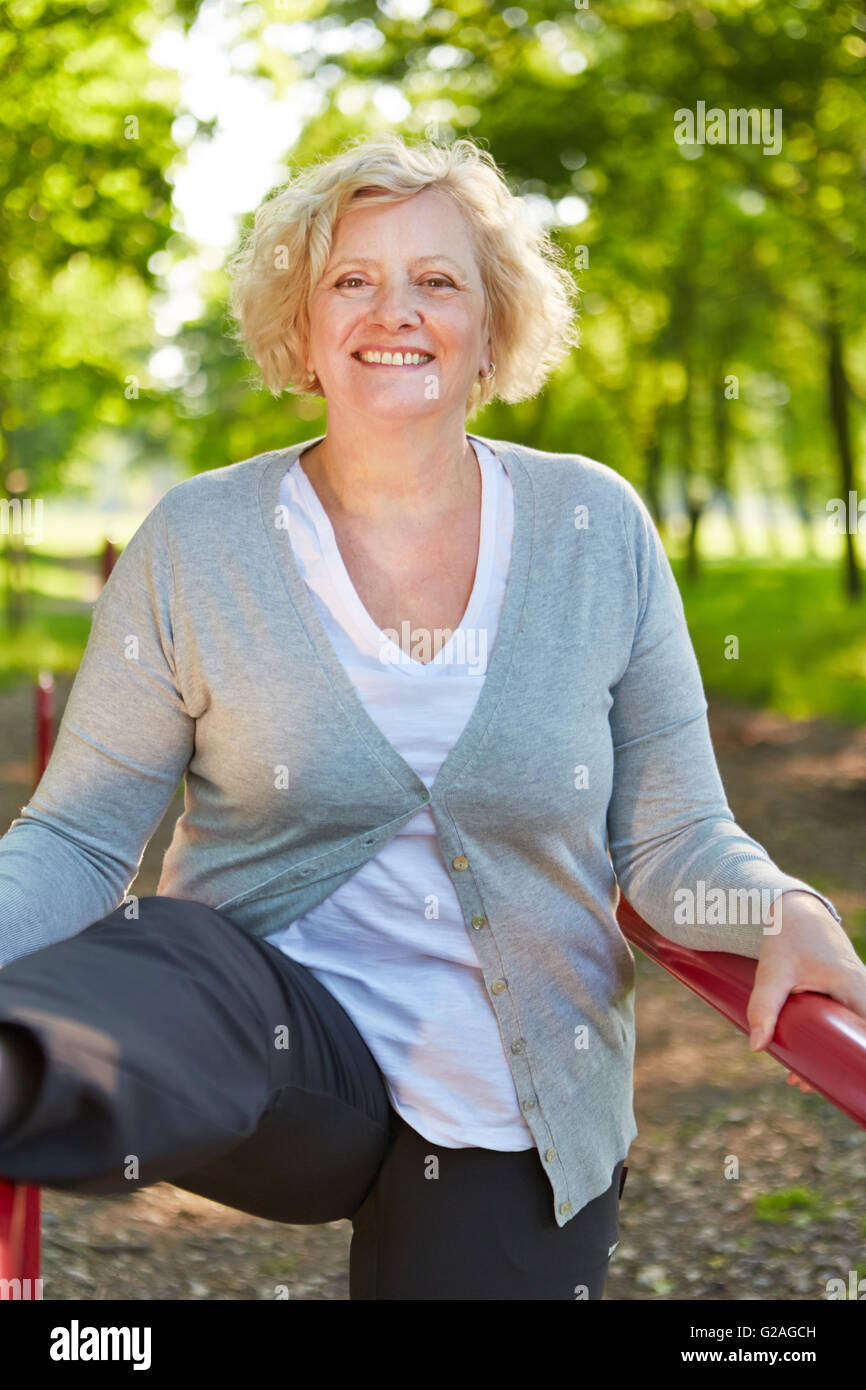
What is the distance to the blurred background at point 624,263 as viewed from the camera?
3852mm

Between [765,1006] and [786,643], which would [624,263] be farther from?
[765,1006]

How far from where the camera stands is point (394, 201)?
2250 mm

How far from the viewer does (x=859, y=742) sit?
1048cm

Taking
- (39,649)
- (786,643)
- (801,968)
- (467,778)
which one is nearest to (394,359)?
(467,778)

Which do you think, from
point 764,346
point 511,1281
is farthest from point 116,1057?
point 764,346

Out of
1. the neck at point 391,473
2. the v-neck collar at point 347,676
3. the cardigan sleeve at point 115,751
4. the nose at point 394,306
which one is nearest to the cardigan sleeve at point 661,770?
the v-neck collar at point 347,676

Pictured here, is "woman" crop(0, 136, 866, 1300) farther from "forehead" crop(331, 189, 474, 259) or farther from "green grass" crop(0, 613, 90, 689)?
"green grass" crop(0, 613, 90, 689)

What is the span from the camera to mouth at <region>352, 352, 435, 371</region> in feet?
7.29

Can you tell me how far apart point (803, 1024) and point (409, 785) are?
26.1 inches
